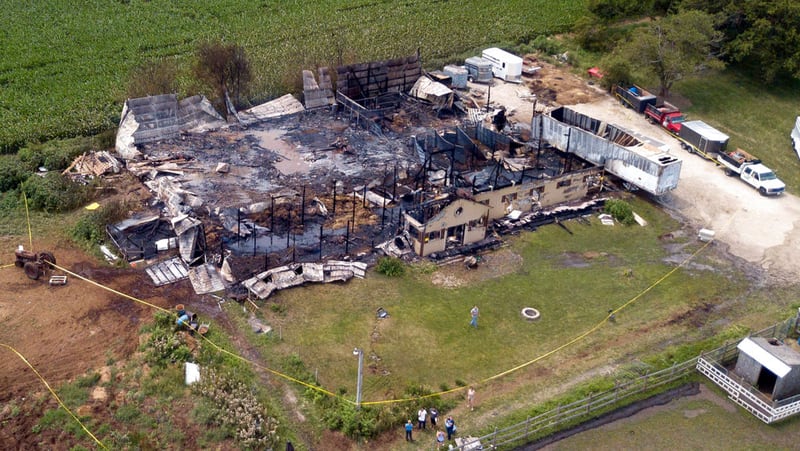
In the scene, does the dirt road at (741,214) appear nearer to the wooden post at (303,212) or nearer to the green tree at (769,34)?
the green tree at (769,34)

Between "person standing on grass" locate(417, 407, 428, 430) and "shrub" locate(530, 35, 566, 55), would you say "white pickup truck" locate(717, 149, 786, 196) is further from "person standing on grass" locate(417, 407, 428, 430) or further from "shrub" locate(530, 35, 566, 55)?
"person standing on grass" locate(417, 407, 428, 430)

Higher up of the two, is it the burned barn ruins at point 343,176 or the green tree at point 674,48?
the green tree at point 674,48

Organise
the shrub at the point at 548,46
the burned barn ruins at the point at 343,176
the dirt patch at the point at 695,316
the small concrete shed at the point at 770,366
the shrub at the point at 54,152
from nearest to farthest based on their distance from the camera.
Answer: the small concrete shed at the point at 770,366, the dirt patch at the point at 695,316, the burned barn ruins at the point at 343,176, the shrub at the point at 54,152, the shrub at the point at 548,46

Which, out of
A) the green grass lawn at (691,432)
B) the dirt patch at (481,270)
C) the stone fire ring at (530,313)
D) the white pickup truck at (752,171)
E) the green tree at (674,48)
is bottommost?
the green grass lawn at (691,432)

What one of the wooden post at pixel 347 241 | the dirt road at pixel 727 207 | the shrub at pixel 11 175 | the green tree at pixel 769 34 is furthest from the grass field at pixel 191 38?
the wooden post at pixel 347 241

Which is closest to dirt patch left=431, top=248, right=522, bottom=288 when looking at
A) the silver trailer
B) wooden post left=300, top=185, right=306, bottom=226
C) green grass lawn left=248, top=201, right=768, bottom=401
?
green grass lawn left=248, top=201, right=768, bottom=401

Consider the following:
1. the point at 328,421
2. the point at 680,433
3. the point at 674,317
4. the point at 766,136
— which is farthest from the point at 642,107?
the point at 328,421

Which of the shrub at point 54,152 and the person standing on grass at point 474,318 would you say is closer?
the person standing on grass at point 474,318
